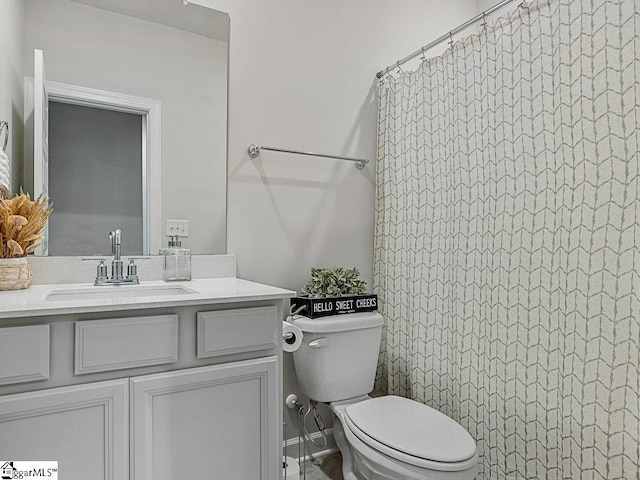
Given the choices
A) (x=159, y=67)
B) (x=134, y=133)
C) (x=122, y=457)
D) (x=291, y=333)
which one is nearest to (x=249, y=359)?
(x=291, y=333)

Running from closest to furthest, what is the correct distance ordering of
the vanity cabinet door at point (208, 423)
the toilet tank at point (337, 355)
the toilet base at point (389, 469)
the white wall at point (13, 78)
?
the vanity cabinet door at point (208, 423) < the toilet base at point (389, 469) < the white wall at point (13, 78) < the toilet tank at point (337, 355)

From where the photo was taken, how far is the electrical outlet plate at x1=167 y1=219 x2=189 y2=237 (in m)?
1.66

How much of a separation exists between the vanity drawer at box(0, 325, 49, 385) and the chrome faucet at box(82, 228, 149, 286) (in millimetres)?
454

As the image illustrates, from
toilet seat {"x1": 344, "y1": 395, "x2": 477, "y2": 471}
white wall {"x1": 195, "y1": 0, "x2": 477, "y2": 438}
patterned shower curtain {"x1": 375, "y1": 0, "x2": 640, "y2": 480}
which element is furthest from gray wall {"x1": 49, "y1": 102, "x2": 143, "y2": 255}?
patterned shower curtain {"x1": 375, "y1": 0, "x2": 640, "y2": 480}

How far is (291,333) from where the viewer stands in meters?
1.55

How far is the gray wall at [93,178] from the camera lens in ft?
4.87

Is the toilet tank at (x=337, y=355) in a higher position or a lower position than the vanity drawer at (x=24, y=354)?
lower

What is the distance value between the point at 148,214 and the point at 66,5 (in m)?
0.78

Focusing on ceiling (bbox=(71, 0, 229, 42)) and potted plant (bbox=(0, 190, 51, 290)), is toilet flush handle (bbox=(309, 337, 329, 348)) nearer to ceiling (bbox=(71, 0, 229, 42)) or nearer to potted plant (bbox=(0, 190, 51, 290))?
potted plant (bbox=(0, 190, 51, 290))

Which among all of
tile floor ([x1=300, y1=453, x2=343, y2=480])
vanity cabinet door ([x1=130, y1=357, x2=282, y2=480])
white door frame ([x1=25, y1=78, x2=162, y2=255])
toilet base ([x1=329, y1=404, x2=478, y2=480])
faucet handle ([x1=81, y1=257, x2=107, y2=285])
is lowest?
tile floor ([x1=300, y1=453, x2=343, y2=480])

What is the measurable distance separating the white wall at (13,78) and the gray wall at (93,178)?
9 cm

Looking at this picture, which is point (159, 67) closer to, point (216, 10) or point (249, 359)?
point (216, 10)

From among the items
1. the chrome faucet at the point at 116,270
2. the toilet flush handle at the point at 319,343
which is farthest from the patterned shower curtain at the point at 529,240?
the chrome faucet at the point at 116,270

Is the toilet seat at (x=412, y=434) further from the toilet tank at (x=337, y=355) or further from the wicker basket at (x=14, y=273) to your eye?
the wicker basket at (x=14, y=273)
